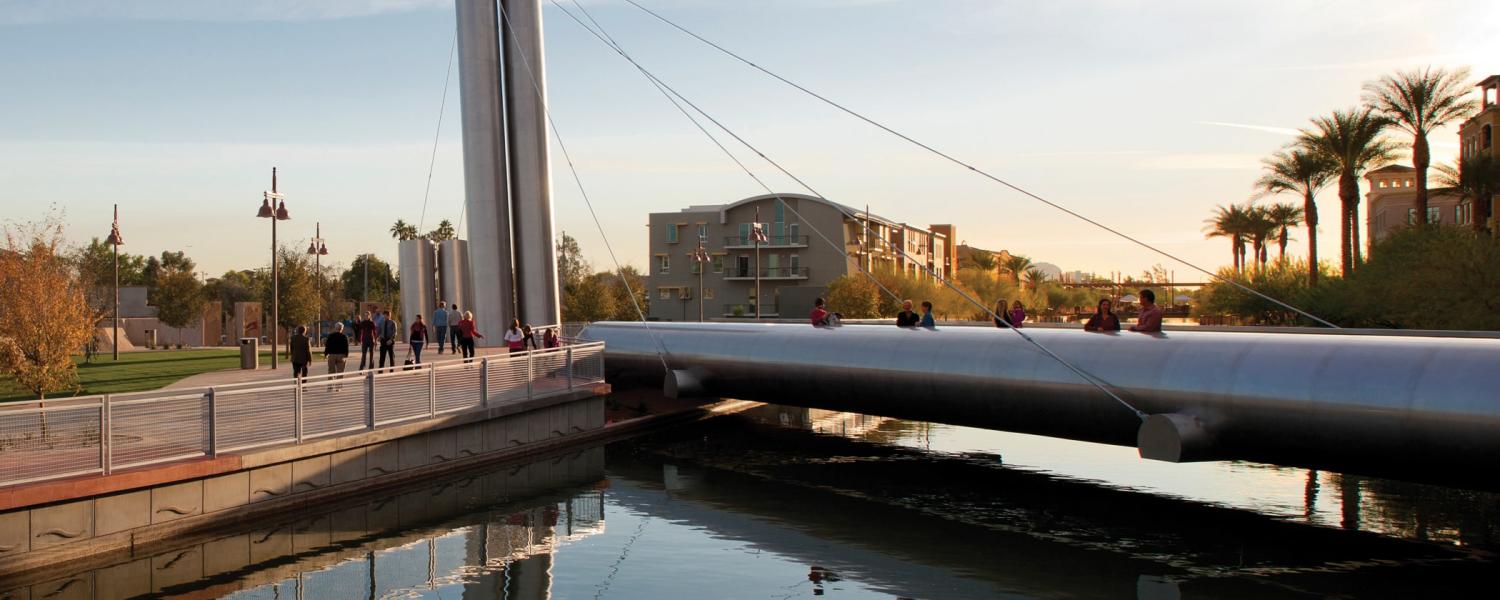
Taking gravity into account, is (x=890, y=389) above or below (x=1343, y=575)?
above

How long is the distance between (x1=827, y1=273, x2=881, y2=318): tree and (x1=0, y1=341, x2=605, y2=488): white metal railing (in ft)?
168

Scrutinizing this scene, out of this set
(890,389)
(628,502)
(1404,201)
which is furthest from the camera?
(1404,201)

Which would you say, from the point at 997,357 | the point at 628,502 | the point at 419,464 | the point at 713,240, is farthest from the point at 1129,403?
the point at 713,240

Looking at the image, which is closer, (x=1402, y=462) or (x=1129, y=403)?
(x=1402, y=462)

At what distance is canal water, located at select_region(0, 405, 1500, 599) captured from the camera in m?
13.2

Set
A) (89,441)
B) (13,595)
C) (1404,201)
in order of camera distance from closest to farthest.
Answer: (13,595) < (89,441) < (1404,201)

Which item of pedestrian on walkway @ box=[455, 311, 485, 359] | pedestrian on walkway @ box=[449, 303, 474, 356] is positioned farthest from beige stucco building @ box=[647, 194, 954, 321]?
pedestrian on walkway @ box=[455, 311, 485, 359]

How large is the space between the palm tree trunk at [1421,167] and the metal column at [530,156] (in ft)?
110

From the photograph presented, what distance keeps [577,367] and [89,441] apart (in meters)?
12.2

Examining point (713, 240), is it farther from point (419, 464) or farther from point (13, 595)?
point (13, 595)

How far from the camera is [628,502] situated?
61.3 feet

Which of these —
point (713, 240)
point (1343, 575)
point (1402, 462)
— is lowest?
point (1343, 575)

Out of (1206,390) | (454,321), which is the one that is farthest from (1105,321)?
(454,321)

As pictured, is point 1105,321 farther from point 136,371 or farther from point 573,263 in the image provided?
point 573,263
